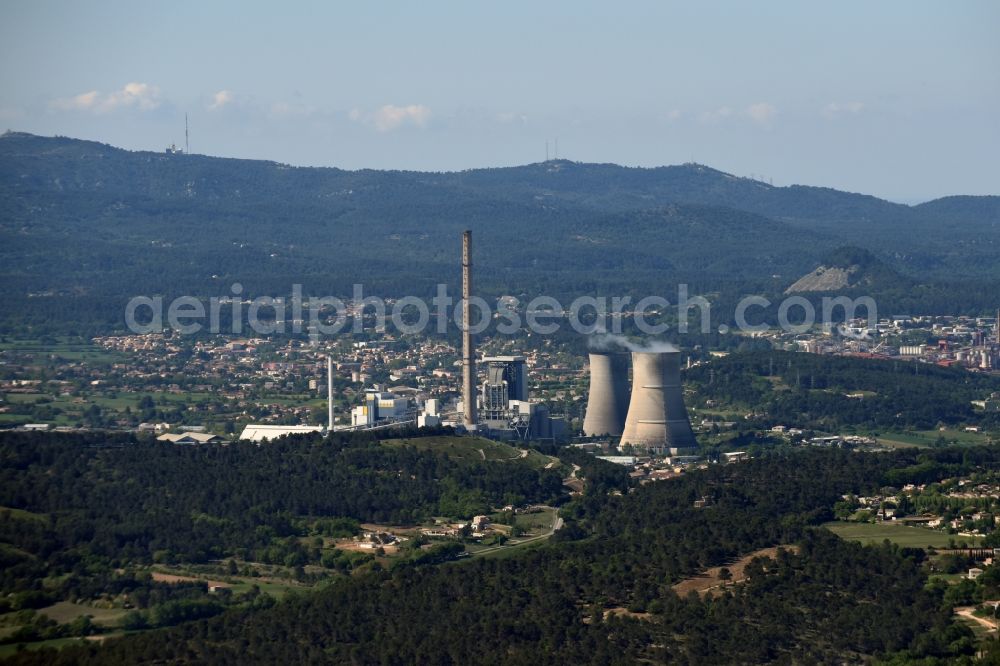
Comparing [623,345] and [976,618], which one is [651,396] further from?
[976,618]

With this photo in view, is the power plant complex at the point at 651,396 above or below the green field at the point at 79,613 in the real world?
above

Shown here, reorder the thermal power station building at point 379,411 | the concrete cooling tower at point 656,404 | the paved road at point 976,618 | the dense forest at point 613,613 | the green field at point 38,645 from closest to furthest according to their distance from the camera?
1. the dense forest at point 613,613
2. the paved road at point 976,618
3. the green field at point 38,645
4. the concrete cooling tower at point 656,404
5. the thermal power station building at point 379,411

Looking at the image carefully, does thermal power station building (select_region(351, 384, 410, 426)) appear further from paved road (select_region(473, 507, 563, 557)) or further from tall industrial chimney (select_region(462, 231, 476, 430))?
paved road (select_region(473, 507, 563, 557))

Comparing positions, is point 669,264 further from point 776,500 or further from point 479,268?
point 776,500

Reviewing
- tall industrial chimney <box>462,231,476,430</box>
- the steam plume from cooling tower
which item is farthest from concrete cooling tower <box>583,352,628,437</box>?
tall industrial chimney <box>462,231,476,430</box>

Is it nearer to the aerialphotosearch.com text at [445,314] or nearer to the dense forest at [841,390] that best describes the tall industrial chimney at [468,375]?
the dense forest at [841,390]

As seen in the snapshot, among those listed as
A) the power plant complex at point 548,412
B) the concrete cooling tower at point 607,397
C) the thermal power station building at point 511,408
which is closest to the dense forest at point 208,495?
the power plant complex at point 548,412
